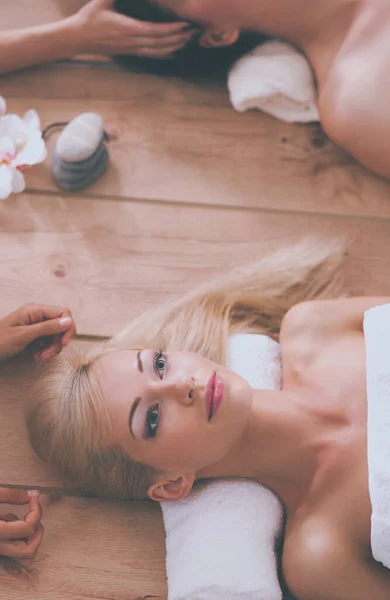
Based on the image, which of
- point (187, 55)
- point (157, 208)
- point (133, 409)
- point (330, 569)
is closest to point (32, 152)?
point (157, 208)

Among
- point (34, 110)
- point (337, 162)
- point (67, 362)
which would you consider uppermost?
point (337, 162)

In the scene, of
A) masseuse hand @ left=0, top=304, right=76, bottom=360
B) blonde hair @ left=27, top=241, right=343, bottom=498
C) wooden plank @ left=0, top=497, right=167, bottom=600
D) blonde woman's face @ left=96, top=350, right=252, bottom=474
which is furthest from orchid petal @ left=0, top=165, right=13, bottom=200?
wooden plank @ left=0, top=497, right=167, bottom=600

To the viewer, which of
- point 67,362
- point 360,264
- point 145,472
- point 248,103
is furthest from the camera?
point 248,103

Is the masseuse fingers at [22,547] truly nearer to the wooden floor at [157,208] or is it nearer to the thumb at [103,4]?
the wooden floor at [157,208]

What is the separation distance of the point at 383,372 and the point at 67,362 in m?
0.50

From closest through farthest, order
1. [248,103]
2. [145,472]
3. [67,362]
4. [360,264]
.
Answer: [145,472] → [67,362] → [360,264] → [248,103]

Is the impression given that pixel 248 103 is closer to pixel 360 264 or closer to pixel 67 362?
pixel 360 264

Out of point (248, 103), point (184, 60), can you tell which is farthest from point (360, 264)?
point (184, 60)

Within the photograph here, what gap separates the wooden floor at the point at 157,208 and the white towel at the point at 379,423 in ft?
0.67

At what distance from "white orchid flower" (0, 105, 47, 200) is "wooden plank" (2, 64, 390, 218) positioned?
0.04m

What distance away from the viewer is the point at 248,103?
4.28 ft

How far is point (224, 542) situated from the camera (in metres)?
0.96

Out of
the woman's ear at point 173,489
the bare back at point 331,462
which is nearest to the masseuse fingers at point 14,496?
the woman's ear at point 173,489

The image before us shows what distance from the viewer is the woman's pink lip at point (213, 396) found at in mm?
926
